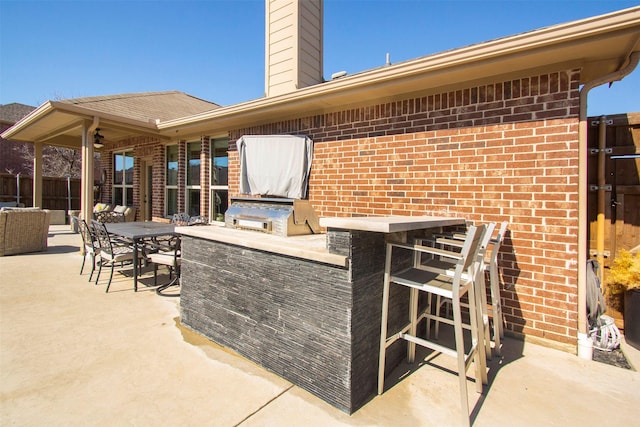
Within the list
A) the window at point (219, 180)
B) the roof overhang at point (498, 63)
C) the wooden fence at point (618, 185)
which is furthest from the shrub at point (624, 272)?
the window at point (219, 180)

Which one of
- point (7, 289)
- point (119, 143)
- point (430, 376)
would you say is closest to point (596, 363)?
point (430, 376)

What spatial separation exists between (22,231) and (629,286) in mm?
9890

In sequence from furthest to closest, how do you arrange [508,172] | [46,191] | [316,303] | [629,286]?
[46,191] → [508,172] → [629,286] → [316,303]

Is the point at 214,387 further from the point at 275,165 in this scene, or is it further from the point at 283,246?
the point at 275,165

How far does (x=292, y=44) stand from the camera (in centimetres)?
505

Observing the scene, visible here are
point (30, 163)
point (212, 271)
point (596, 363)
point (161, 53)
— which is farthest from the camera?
point (30, 163)

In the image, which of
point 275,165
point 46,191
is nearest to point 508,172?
point 275,165

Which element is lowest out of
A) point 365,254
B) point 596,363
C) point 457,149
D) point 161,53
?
point 596,363

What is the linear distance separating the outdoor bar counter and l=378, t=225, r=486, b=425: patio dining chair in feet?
0.23

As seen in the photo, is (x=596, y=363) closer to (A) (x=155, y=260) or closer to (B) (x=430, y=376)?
(B) (x=430, y=376)

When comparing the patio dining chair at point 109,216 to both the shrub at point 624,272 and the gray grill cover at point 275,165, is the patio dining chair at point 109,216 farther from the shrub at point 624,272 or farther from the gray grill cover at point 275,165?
the shrub at point 624,272

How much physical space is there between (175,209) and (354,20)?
6160mm

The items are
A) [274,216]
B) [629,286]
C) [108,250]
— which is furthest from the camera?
[108,250]

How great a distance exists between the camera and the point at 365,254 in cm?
196
